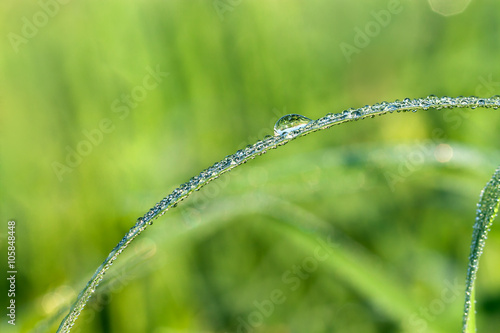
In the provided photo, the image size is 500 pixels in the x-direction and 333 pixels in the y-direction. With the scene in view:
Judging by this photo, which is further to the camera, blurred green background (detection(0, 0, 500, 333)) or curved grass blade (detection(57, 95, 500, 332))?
blurred green background (detection(0, 0, 500, 333))

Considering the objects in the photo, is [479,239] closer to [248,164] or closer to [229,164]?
[229,164]

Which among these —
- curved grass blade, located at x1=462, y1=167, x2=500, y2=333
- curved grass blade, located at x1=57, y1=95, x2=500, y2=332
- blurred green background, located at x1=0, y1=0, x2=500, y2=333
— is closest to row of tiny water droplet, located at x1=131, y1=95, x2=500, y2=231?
curved grass blade, located at x1=57, y1=95, x2=500, y2=332

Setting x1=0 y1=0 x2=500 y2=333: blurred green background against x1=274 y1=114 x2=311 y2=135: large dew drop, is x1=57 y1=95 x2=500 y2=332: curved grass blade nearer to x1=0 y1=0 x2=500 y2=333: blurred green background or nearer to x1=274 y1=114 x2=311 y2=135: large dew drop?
x1=274 y1=114 x2=311 y2=135: large dew drop

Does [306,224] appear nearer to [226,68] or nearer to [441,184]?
[441,184]

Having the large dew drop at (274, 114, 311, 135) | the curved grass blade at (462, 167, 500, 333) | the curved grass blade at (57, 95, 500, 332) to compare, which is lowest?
the curved grass blade at (462, 167, 500, 333)

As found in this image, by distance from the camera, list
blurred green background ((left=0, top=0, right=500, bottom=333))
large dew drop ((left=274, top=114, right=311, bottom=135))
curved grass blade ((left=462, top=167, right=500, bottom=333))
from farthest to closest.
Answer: blurred green background ((left=0, top=0, right=500, bottom=333)), large dew drop ((left=274, top=114, right=311, bottom=135)), curved grass blade ((left=462, top=167, right=500, bottom=333))

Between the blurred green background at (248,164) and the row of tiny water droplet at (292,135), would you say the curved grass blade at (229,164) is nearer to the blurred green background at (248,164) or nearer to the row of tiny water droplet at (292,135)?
the row of tiny water droplet at (292,135)
